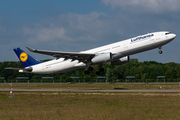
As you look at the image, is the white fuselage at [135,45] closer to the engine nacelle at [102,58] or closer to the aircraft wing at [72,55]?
the engine nacelle at [102,58]

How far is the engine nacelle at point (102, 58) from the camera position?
117 ft

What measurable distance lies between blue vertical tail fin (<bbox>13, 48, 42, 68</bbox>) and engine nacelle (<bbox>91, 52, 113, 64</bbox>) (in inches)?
575

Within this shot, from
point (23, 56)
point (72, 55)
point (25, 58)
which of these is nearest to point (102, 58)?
point (72, 55)

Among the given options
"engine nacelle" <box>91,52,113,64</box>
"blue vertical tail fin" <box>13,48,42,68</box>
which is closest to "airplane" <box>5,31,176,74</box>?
"engine nacelle" <box>91,52,113,64</box>

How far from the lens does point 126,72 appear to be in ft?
457

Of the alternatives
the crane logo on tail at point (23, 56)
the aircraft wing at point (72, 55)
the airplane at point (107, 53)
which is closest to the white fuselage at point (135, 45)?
the airplane at point (107, 53)

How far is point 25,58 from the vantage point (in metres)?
45.0

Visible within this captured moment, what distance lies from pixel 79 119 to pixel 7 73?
133883 mm

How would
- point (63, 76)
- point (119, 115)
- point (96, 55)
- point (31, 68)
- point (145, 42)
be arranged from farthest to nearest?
point (63, 76), point (31, 68), point (96, 55), point (145, 42), point (119, 115)

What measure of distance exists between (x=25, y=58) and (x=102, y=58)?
1781cm

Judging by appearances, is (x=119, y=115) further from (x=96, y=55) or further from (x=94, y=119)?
(x=96, y=55)

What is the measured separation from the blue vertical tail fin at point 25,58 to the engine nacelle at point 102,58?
1460 cm

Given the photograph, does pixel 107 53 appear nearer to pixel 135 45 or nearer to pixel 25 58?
pixel 135 45

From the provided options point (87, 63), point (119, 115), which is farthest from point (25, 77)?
point (119, 115)
